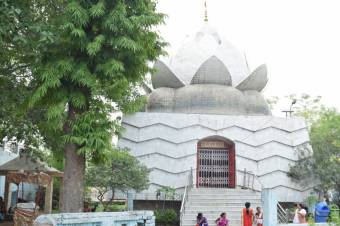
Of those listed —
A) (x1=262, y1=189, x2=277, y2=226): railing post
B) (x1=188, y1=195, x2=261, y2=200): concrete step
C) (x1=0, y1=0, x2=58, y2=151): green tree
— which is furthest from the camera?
(x1=188, y1=195, x2=261, y2=200): concrete step

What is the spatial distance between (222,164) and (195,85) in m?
4.32

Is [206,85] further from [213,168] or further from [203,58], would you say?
[213,168]

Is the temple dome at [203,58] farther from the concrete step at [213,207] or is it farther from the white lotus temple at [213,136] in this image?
the concrete step at [213,207]

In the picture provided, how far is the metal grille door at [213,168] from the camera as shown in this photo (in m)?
20.1

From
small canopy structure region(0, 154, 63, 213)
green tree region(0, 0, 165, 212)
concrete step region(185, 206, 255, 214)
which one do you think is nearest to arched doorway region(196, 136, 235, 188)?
concrete step region(185, 206, 255, 214)

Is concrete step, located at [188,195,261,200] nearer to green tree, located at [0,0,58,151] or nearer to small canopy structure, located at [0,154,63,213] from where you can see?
small canopy structure, located at [0,154,63,213]

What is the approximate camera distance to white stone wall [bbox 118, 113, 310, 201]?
64.2 feet

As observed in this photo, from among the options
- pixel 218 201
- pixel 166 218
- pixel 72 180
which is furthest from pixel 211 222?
pixel 72 180

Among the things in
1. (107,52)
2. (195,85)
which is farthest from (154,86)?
(107,52)

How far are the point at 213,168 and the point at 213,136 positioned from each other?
155cm

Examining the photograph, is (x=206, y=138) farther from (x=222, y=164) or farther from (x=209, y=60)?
(x=209, y=60)

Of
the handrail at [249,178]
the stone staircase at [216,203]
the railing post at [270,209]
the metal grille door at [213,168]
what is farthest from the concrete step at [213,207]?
the railing post at [270,209]

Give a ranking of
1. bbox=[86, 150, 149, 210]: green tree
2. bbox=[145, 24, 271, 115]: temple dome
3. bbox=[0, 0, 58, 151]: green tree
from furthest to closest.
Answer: bbox=[145, 24, 271, 115]: temple dome
bbox=[86, 150, 149, 210]: green tree
bbox=[0, 0, 58, 151]: green tree

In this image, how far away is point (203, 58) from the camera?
76.8ft
